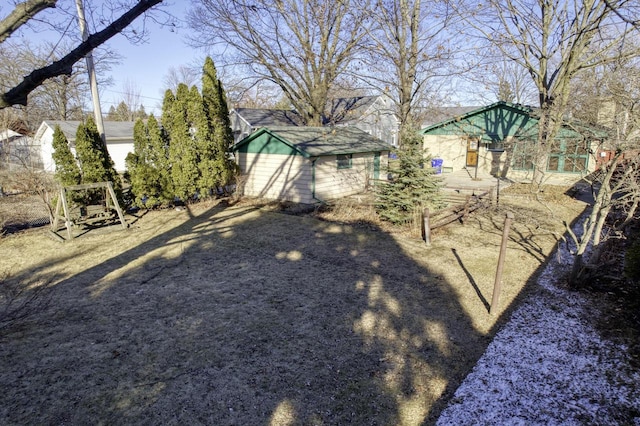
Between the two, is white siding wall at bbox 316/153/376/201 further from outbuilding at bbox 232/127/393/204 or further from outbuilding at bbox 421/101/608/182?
outbuilding at bbox 421/101/608/182

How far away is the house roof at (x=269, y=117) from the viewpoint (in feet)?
90.6

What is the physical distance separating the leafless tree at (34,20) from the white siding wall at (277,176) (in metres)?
9.93

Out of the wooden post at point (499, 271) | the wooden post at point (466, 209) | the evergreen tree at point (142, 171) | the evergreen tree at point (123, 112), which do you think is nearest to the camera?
the wooden post at point (499, 271)

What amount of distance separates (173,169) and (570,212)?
45.8 feet

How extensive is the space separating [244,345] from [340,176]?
1050cm

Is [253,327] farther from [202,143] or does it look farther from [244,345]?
[202,143]

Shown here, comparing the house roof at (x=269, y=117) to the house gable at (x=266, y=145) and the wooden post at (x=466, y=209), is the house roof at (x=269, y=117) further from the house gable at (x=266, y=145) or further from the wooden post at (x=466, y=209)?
the wooden post at (x=466, y=209)

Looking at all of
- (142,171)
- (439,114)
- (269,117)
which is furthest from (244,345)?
(269,117)

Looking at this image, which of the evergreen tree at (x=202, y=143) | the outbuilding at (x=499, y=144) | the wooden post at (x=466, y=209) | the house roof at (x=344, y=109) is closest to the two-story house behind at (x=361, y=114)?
the house roof at (x=344, y=109)

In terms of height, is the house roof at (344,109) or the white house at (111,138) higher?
the house roof at (344,109)

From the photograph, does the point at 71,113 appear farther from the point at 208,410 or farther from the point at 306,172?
the point at 208,410

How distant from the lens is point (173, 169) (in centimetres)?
1335

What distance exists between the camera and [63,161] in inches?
434

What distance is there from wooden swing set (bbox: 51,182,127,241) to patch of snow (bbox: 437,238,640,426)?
10374 mm
